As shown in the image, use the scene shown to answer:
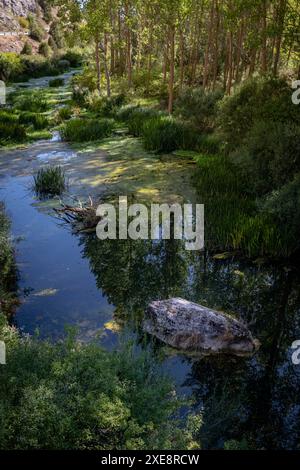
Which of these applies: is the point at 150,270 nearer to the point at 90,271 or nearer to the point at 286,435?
the point at 90,271

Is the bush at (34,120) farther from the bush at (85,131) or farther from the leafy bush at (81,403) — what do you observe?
the leafy bush at (81,403)

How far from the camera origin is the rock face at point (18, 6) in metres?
47.0

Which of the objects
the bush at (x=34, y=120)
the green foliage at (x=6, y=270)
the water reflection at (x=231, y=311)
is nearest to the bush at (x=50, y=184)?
the water reflection at (x=231, y=311)

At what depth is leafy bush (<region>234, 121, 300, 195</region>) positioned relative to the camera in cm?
867

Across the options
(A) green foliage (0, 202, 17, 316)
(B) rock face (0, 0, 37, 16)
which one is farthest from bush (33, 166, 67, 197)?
(B) rock face (0, 0, 37, 16)

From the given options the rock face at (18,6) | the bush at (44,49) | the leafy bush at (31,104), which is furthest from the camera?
the rock face at (18,6)

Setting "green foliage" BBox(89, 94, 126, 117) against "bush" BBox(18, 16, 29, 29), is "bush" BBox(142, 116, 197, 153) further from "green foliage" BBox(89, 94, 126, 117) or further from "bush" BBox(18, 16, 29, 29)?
"bush" BBox(18, 16, 29, 29)

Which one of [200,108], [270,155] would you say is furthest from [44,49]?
[270,155]

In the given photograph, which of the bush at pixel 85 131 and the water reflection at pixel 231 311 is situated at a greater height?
the bush at pixel 85 131

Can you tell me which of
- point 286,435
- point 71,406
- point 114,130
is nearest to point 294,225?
point 286,435

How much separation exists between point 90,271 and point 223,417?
12.1 feet

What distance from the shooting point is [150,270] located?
7.35m

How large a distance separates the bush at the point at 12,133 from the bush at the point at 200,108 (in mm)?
5376

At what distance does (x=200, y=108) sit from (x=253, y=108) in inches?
144
